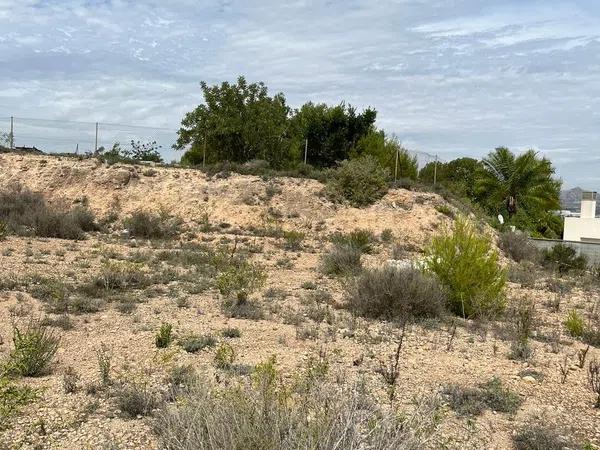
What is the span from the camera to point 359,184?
1025 inches

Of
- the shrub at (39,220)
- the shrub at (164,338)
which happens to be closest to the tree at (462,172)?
the shrub at (39,220)

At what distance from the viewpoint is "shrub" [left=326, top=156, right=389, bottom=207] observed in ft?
84.6

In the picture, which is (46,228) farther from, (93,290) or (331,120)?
(331,120)

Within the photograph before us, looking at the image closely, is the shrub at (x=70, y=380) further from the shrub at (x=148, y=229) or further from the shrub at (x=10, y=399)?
the shrub at (x=148, y=229)

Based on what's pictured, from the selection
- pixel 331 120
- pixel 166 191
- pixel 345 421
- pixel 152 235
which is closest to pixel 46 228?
pixel 152 235

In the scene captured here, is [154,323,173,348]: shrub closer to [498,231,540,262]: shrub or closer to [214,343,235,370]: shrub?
[214,343,235,370]: shrub

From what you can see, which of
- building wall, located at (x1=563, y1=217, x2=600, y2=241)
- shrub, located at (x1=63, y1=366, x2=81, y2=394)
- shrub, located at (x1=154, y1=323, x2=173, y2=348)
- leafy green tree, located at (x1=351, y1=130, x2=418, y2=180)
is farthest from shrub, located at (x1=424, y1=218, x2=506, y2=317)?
building wall, located at (x1=563, y1=217, x2=600, y2=241)

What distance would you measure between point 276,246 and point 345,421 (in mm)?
16675

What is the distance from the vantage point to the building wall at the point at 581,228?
132ft

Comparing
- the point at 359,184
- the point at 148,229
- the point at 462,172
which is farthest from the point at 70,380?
the point at 462,172

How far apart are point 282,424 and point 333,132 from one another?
124 feet

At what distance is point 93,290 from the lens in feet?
32.1

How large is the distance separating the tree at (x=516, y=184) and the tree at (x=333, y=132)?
8577 millimetres

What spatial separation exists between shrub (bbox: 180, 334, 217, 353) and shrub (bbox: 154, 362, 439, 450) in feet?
10.7
